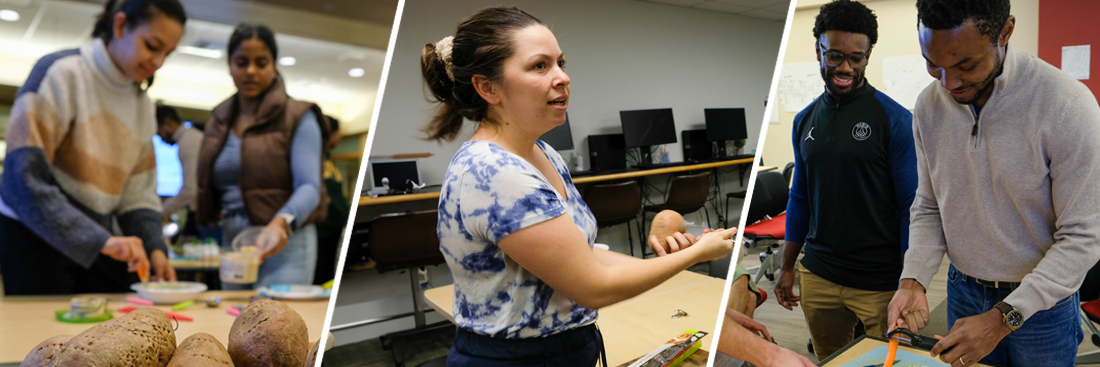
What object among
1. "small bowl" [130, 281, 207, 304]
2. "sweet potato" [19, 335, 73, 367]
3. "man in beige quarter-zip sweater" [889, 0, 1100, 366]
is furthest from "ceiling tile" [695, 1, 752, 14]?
"sweet potato" [19, 335, 73, 367]

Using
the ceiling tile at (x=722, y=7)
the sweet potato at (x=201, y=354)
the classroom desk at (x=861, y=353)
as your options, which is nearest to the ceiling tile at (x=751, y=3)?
the ceiling tile at (x=722, y=7)

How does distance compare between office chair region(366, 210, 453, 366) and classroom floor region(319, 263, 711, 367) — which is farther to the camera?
classroom floor region(319, 263, 711, 367)

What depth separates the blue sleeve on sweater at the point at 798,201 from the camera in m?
0.82

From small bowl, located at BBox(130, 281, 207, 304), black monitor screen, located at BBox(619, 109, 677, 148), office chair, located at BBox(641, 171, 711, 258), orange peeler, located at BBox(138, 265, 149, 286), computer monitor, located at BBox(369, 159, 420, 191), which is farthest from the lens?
black monitor screen, located at BBox(619, 109, 677, 148)

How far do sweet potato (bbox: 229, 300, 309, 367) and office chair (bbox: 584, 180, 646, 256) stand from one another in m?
2.78

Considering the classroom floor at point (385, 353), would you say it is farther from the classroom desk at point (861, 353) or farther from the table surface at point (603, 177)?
the classroom desk at point (861, 353)

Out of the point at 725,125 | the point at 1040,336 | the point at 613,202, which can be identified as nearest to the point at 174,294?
the point at 1040,336

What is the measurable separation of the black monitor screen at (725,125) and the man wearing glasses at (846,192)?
13.7 ft

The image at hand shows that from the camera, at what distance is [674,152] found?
491cm

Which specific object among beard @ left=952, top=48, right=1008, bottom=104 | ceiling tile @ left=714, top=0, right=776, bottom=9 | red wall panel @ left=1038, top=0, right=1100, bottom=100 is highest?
ceiling tile @ left=714, top=0, right=776, bottom=9

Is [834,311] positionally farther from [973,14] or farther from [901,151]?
[973,14]

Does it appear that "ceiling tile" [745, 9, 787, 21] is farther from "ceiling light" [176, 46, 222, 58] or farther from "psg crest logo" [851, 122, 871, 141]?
"psg crest logo" [851, 122, 871, 141]

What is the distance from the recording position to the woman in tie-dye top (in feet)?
1.67

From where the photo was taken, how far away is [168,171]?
2.16m
